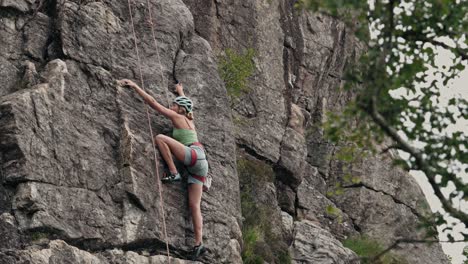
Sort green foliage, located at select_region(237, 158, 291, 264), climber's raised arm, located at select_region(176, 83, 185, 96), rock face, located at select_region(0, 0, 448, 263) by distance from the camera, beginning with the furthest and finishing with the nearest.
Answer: green foliage, located at select_region(237, 158, 291, 264), climber's raised arm, located at select_region(176, 83, 185, 96), rock face, located at select_region(0, 0, 448, 263)

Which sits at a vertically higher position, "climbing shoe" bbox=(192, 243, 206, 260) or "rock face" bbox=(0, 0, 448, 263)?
"rock face" bbox=(0, 0, 448, 263)

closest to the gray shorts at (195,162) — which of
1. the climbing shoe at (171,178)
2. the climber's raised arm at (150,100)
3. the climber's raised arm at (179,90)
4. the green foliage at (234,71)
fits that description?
the climbing shoe at (171,178)

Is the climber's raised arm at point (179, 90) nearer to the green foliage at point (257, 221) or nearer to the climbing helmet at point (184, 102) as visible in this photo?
the climbing helmet at point (184, 102)

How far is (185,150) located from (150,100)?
1.20 m

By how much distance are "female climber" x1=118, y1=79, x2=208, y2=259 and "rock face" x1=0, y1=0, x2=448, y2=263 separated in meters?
0.23

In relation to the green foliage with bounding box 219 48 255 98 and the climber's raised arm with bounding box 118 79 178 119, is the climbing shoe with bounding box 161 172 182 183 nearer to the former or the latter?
the climber's raised arm with bounding box 118 79 178 119

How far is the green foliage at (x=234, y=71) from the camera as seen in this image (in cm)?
2866

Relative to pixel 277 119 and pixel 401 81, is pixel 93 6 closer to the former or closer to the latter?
Answer: pixel 277 119

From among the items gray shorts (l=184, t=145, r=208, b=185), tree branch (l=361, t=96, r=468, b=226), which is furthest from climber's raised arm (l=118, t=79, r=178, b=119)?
tree branch (l=361, t=96, r=468, b=226)

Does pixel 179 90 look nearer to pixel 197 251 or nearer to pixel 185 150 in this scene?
pixel 185 150

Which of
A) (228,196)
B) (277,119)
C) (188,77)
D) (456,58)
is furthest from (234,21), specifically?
(456,58)

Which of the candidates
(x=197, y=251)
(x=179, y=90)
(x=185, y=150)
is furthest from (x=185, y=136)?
(x=197, y=251)

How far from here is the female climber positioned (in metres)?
23.8

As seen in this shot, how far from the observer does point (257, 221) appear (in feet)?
90.3
